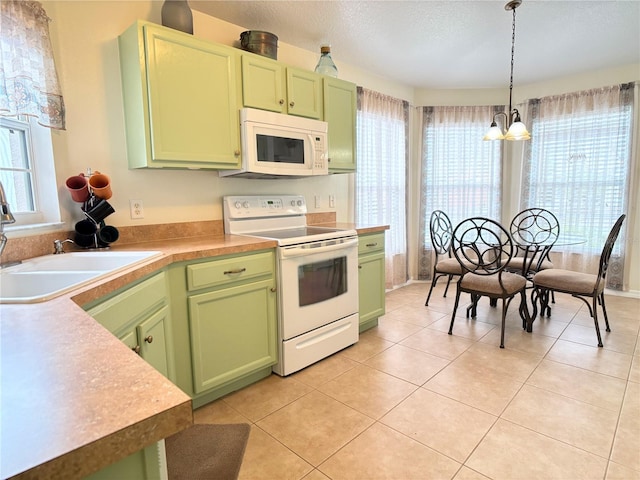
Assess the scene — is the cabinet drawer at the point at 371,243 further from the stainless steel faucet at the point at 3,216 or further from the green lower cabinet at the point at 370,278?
the stainless steel faucet at the point at 3,216

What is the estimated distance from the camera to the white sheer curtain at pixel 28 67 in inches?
55.1

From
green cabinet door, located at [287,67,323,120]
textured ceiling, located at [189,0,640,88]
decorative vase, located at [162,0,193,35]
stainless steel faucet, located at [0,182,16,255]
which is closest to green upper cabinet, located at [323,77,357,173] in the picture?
green cabinet door, located at [287,67,323,120]

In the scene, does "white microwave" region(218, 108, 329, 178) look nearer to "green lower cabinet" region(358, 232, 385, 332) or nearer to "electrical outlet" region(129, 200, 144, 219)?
"electrical outlet" region(129, 200, 144, 219)

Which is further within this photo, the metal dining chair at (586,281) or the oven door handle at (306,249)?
the metal dining chair at (586,281)

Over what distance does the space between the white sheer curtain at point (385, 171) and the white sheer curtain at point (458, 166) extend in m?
0.38

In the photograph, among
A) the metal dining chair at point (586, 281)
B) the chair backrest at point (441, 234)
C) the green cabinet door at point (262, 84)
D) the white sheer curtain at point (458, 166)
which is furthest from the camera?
the white sheer curtain at point (458, 166)

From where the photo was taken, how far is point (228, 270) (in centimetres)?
191

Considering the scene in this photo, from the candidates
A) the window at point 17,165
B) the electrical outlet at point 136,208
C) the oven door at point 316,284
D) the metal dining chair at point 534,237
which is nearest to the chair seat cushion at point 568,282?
the metal dining chair at point 534,237

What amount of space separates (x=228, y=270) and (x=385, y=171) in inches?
96.8

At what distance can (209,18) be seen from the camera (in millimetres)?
2400

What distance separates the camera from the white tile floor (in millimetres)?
1501

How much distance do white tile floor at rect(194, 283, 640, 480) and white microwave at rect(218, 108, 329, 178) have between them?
52.4 inches

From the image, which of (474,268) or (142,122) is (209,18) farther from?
(474,268)

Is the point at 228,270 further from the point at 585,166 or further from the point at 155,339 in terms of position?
the point at 585,166
